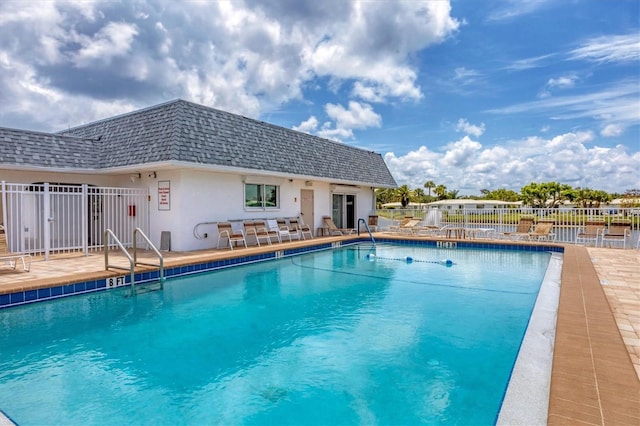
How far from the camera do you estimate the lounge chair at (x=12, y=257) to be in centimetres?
727

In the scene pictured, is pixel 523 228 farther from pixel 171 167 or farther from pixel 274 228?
pixel 171 167

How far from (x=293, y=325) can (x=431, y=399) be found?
2484 mm

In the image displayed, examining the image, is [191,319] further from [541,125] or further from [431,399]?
[541,125]

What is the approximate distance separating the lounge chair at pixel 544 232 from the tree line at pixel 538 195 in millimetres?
14286

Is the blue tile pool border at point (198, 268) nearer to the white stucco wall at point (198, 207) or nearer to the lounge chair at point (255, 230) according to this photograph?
the lounge chair at point (255, 230)

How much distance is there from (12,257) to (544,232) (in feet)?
50.9

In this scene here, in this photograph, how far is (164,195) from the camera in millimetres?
10922

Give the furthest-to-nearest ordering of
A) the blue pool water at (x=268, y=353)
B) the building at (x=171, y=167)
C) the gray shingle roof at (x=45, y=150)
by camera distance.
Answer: the building at (x=171, y=167) → the gray shingle roof at (x=45, y=150) → the blue pool water at (x=268, y=353)

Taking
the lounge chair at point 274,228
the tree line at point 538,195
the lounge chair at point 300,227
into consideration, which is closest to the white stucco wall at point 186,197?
the lounge chair at point 274,228

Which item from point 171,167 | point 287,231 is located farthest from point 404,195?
point 171,167

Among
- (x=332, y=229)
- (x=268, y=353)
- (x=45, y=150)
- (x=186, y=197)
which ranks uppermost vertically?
(x=45, y=150)

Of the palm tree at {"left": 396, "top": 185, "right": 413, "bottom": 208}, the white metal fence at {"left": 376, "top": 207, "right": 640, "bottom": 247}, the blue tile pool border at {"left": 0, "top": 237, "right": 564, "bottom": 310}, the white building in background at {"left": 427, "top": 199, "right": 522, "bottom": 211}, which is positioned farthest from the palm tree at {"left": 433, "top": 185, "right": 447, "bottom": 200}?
the blue tile pool border at {"left": 0, "top": 237, "right": 564, "bottom": 310}

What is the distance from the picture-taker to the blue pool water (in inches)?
123

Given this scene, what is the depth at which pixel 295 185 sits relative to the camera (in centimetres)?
1490
